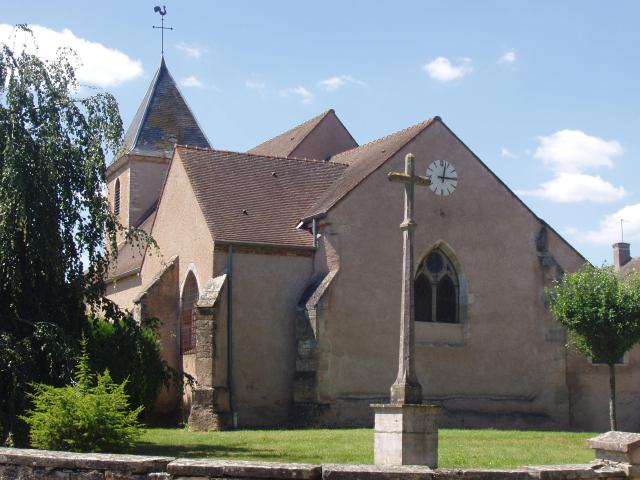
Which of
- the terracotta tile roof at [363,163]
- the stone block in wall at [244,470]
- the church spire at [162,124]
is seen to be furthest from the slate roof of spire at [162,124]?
the stone block in wall at [244,470]

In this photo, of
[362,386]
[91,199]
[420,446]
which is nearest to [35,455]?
[420,446]

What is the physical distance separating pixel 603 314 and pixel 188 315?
1039 centimetres

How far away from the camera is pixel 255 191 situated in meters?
23.3

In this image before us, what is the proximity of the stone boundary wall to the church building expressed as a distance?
12.3 m

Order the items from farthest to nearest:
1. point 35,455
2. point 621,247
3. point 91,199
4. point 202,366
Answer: point 621,247 → point 202,366 → point 91,199 → point 35,455

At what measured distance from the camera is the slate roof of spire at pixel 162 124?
3241 cm

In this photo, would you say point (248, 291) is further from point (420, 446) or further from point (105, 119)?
point (420, 446)

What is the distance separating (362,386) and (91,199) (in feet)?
29.5

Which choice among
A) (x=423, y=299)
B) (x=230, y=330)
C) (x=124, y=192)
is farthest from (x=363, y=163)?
(x=124, y=192)

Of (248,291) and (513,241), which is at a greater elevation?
(513,241)

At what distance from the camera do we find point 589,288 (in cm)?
2083

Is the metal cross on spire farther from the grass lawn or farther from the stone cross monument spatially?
the grass lawn

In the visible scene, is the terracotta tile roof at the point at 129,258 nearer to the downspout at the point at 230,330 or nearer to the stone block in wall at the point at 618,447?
the downspout at the point at 230,330

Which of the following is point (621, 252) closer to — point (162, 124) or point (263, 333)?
point (162, 124)
